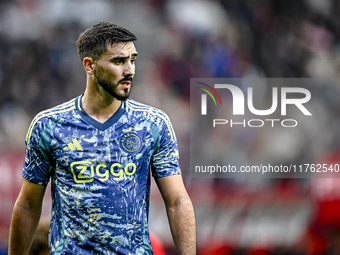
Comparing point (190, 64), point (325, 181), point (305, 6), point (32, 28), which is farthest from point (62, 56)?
point (325, 181)

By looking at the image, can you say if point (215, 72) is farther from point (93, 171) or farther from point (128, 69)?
point (93, 171)

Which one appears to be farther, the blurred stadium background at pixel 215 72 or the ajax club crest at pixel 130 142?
the blurred stadium background at pixel 215 72

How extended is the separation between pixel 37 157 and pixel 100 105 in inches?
13.6

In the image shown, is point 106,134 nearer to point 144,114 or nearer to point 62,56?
point 144,114

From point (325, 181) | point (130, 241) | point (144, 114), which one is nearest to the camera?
point (130, 241)

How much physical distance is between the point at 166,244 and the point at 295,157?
1.29 m

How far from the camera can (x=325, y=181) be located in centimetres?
353

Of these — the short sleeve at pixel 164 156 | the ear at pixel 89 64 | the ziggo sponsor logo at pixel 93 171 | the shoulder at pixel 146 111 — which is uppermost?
the ear at pixel 89 64

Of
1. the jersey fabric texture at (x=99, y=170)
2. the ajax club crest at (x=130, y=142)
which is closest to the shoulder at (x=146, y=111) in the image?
the jersey fabric texture at (x=99, y=170)

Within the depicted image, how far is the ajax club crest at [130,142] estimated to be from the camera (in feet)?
5.89

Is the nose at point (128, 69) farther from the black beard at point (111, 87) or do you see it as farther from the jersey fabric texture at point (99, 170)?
the jersey fabric texture at point (99, 170)

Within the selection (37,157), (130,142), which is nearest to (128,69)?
(130,142)

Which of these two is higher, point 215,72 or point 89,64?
point 215,72

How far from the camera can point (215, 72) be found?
11.7 ft
